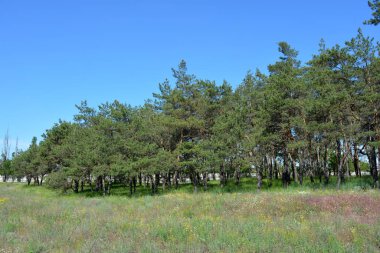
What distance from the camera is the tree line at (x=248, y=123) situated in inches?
1282

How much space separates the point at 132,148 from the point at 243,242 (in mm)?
30498

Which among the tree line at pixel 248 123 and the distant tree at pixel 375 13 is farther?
the tree line at pixel 248 123

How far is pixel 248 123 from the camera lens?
40.4 m

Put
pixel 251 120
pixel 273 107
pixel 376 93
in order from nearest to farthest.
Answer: pixel 376 93 → pixel 273 107 → pixel 251 120

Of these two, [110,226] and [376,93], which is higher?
[376,93]

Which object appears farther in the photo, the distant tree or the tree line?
the tree line

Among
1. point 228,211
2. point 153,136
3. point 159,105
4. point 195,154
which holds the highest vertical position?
point 159,105

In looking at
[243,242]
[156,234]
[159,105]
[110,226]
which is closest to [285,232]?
[243,242]

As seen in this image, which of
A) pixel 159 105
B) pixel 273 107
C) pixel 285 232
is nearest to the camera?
pixel 285 232

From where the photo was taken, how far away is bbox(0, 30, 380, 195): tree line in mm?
32562

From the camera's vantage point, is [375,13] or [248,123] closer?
[375,13]

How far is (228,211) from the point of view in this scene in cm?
1759

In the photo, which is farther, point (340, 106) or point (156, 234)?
Answer: point (340, 106)

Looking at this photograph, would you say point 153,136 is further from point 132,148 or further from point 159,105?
point 159,105
